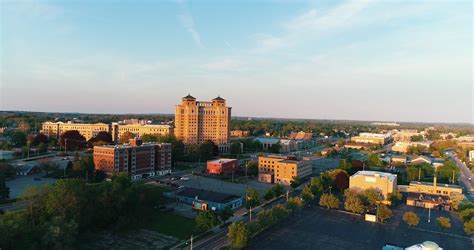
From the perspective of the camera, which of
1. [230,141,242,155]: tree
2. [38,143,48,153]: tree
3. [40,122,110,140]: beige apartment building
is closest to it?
[38,143,48,153]: tree

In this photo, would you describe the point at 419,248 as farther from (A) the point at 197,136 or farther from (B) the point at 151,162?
(A) the point at 197,136

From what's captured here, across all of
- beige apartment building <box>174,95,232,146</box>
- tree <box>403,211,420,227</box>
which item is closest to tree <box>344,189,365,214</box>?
tree <box>403,211,420,227</box>

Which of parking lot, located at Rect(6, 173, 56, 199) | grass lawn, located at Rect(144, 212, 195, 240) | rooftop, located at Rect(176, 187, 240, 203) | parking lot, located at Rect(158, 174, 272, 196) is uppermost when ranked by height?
rooftop, located at Rect(176, 187, 240, 203)

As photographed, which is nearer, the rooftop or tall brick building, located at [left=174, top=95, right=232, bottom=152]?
the rooftop

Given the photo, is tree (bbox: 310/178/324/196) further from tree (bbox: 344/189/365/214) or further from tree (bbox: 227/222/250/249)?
tree (bbox: 227/222/250/249)

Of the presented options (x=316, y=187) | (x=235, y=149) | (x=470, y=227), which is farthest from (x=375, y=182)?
(x=235, y=149)

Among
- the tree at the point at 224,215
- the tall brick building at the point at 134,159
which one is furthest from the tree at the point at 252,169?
the tree at the point at 224,215
